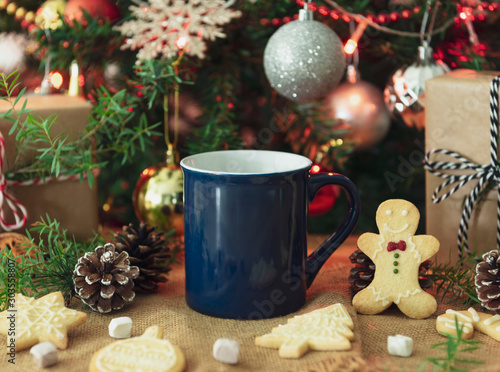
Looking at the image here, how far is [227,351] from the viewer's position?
55 cm

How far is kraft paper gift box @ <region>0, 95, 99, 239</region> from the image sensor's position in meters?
0.78

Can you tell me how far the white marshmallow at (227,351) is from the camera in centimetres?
55

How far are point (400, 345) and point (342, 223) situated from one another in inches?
7.1

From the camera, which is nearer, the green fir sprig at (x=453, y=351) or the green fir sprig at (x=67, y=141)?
the green fir sprig at (x=453, y=351)

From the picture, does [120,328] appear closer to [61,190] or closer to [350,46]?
[61,190]

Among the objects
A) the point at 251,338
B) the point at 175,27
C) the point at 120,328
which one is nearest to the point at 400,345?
the point at 251,338

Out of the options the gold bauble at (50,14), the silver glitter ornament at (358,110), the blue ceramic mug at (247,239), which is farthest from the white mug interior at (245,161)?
the gold bauble at (50,14)

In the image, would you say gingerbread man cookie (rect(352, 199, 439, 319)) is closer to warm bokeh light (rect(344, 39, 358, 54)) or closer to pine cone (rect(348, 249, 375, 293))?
pine cone (rect(348, 249, 375, 293))

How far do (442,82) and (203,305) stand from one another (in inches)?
16.3

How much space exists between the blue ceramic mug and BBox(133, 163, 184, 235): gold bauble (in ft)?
0.64

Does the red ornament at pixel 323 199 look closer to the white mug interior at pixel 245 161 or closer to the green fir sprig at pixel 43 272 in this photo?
the white mug interior at pixel 245 161

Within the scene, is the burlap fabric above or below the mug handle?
below

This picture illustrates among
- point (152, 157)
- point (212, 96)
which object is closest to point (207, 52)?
point (212, 96)

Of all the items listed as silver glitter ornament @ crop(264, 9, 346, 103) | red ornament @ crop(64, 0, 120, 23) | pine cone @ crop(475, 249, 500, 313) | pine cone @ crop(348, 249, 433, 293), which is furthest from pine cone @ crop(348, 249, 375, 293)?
red ornament @ crop(64, 0, 120, 23)
